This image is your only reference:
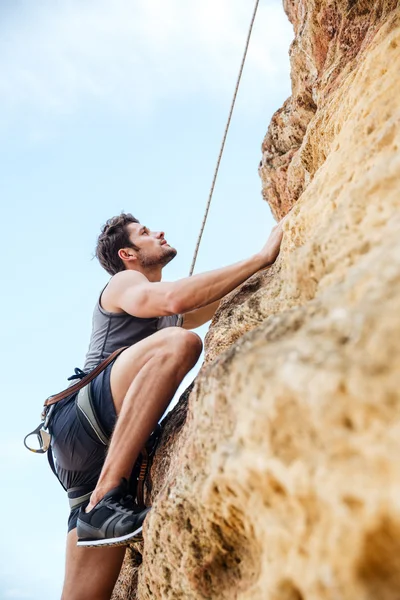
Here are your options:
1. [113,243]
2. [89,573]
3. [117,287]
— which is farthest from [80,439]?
[113,243]

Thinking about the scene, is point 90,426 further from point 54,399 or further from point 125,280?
point 125,280

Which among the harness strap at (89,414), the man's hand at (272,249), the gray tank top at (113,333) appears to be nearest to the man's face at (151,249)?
the gray tank top at (113,333)

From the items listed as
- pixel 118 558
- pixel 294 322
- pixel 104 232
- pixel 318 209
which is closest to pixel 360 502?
pixel 294 322

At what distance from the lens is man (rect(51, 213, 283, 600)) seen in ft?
10.2

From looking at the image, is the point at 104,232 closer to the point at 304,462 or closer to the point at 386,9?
the point at 386,9

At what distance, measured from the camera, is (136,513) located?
117 inches

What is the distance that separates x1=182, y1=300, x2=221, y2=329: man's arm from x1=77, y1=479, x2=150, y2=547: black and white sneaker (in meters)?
2.28

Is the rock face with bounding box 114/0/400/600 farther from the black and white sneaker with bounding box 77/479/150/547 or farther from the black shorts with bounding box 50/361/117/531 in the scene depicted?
the black shorts with bounding box 50/361/117/531

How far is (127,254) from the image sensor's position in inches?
199

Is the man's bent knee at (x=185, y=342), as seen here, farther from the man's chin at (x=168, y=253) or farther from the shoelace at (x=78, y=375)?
the man's chin at (x=168, y=253)

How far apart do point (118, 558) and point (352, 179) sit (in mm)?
2957

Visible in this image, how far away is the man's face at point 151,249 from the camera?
16.5 ft

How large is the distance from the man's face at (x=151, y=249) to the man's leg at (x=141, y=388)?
1.55 metres

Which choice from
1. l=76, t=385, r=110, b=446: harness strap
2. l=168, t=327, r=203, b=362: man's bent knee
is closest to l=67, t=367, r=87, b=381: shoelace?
l=76, t=385, r=110, b=446: harness strap
